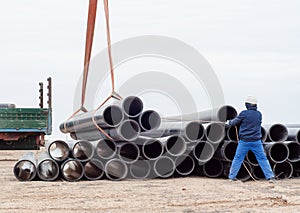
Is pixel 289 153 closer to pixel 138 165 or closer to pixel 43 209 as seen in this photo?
pixel 138 165

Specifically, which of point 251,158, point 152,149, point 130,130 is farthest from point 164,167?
point 251,158

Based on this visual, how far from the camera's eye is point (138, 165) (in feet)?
31.9

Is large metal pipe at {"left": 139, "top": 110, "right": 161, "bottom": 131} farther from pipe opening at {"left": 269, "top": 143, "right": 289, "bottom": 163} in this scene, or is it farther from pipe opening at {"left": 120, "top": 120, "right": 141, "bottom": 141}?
pipe opening at {"left": 269, "top": 143, "right": 289, "bottom": 163}

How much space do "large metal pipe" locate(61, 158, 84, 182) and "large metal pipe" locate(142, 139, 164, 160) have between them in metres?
1.28

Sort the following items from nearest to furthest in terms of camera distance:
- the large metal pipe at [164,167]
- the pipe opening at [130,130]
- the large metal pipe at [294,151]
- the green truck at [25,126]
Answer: the pipe opening at [130,130], the large metal pipe at [164,167], the large metal pipe at [294,151], the green truck at [25,126]

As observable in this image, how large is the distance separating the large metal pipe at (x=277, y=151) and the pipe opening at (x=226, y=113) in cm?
90

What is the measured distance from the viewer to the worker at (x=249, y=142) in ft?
30.5

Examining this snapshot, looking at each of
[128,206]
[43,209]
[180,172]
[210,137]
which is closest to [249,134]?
[210,137]

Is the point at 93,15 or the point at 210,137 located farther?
the point at 210,137

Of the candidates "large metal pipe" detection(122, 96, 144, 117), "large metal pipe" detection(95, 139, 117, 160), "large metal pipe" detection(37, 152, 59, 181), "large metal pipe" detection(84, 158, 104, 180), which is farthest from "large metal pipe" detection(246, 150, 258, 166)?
"large metal pipe" detection(37, 152, 59, 181)

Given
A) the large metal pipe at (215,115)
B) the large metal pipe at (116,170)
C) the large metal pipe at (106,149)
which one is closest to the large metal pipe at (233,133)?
the large metal pipe at (215,115)

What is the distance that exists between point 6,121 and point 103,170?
8540 mm

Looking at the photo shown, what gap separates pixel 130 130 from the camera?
9.29m

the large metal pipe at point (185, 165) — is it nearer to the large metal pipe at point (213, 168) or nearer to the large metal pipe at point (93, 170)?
the large metal pipe at point (213, 168)
